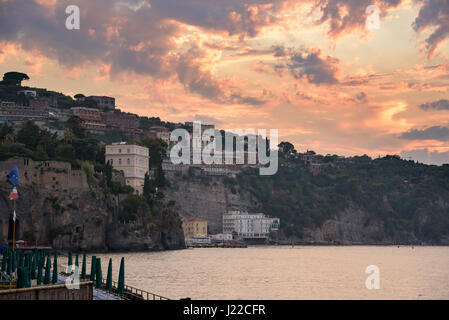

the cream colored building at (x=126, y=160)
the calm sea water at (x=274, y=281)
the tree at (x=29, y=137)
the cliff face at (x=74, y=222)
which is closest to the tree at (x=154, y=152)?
the cream colored building at (x=126, y=160)

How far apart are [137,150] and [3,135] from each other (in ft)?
103

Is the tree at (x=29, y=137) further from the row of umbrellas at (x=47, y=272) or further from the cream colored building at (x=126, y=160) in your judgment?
the row of umbrellas at (x=47, y=272)

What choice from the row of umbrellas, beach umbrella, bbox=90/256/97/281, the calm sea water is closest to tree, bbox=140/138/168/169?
the calm sea water

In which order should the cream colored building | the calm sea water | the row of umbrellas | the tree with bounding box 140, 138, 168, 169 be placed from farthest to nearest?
1. the tree with bounding box 140, 138, 168, 169
2. the cream colored building
3. the calm sea water
4. the row of umbrellas

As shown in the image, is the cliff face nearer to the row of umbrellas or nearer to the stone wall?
the row of umbrellas

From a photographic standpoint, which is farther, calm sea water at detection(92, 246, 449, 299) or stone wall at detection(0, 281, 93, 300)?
calm sea water at detection(92, 246, 449, 299)

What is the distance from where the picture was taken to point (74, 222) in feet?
474

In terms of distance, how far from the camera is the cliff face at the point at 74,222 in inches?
5394

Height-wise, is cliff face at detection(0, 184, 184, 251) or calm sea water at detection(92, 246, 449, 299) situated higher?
cliff face at detection(0, 184, 184, 251)

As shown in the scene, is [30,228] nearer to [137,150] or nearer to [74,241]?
[74,241]

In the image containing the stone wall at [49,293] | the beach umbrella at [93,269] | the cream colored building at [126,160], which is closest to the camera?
the stone wall at [49,293]

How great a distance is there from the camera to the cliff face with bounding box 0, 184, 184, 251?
449 ft

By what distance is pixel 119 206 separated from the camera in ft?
523
